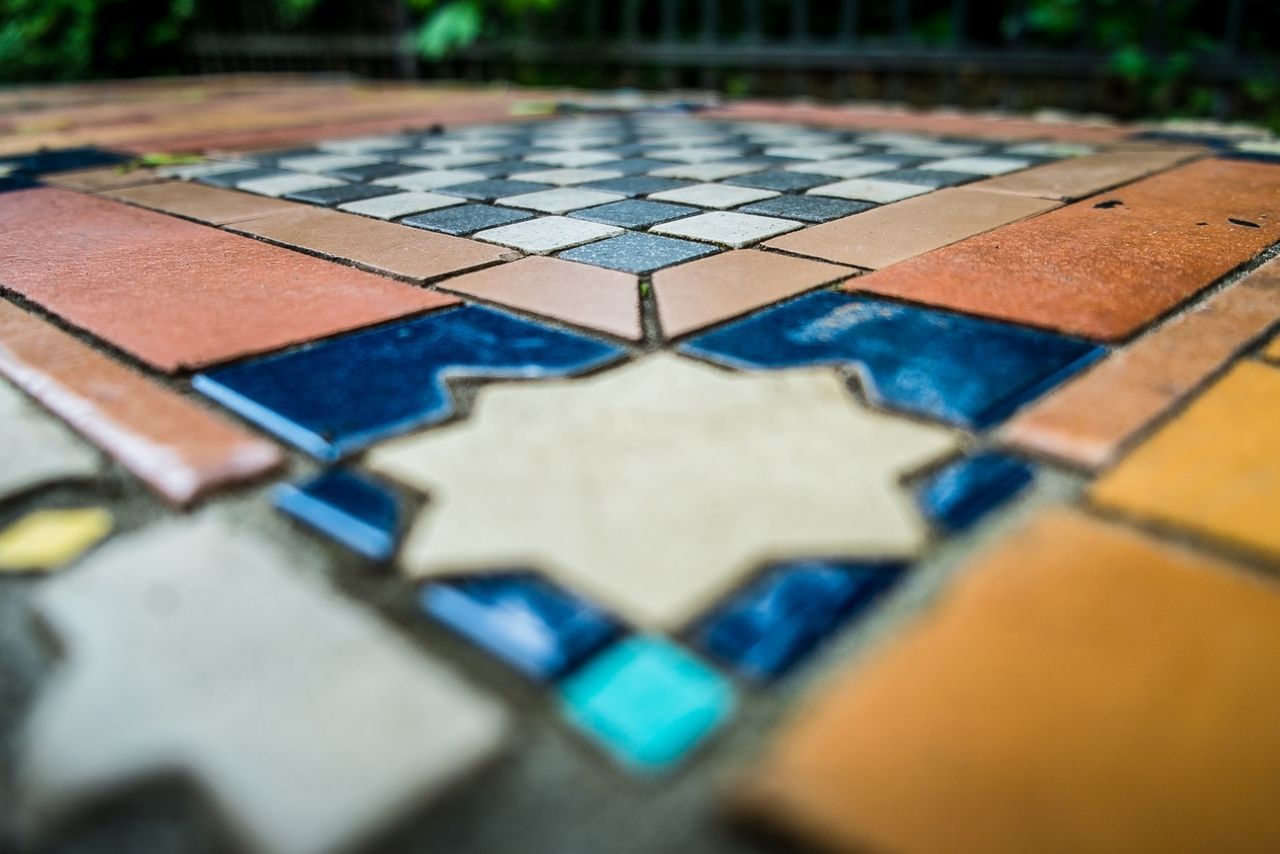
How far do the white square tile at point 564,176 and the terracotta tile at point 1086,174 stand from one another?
2.63 feet

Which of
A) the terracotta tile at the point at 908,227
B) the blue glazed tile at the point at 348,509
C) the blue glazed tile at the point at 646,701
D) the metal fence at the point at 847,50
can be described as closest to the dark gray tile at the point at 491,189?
the terracotta tile at the point at 908,227

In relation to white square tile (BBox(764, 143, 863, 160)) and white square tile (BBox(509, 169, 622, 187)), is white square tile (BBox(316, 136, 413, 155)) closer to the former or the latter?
white square tile (BBox(509, 169, 622, 187))

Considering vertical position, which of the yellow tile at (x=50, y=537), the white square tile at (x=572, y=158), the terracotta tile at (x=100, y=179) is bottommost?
the yellow tile at (x=50, y=537)

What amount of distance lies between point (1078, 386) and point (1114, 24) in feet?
11.6

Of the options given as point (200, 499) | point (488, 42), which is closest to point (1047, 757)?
point (200, 499)

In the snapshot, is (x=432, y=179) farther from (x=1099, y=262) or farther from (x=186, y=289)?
(x=1099, y=262)

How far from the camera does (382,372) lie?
933 mm

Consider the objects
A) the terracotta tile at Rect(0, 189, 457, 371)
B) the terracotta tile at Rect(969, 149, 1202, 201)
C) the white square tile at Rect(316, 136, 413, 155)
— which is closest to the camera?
the terracotta tile at Rect(0, 189, 457, 371)

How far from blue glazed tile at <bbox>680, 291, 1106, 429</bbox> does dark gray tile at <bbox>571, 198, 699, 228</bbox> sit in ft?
1.60

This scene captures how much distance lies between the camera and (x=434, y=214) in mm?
1619

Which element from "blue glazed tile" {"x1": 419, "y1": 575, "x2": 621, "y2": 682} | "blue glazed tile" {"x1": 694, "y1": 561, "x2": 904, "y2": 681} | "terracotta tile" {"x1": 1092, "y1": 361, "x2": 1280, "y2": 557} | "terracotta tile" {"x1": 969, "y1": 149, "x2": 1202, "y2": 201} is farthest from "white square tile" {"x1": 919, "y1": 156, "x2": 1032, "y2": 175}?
"blue glazed tile" {"x1": 419, "y1": 575, "x2": 621, "y2": 682}

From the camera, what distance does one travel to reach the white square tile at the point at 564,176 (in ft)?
6.29

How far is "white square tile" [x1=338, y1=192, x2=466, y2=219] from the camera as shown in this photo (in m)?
1.64

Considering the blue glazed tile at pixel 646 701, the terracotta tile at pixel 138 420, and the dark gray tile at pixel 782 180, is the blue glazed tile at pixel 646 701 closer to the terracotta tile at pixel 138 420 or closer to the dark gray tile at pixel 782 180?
the terracotta tile at pixel 138 420
